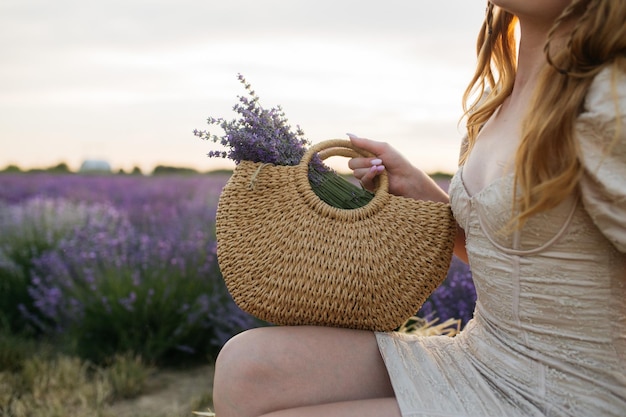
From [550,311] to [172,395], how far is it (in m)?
2.18

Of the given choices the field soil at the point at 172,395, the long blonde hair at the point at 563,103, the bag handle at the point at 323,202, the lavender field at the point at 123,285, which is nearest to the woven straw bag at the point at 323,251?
the bag handle at the point at 323,202

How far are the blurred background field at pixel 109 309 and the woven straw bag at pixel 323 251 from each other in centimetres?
145

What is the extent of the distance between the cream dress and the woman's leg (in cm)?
9

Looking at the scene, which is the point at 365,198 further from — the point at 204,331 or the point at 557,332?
the point at 204,331

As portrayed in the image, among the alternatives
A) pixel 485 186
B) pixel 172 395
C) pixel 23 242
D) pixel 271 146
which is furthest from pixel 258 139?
pixel 23 242

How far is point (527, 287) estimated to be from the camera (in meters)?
1.25

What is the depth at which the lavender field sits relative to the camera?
130 inches

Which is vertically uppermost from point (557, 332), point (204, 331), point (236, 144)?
point (236, 144)

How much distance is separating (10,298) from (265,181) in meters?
2.93

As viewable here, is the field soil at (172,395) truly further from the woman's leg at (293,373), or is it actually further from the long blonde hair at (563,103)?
the long blonde hair at (563,103)

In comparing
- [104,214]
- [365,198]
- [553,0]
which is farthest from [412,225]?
[104,214]

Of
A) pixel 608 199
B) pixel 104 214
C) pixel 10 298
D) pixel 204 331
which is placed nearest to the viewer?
pixel 608 199

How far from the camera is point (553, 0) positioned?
1.28 metres

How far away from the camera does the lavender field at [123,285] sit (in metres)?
3.30
